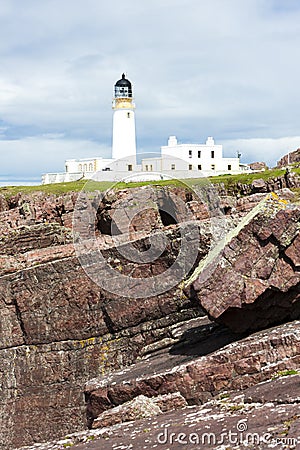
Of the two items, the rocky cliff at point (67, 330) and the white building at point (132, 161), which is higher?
the white building at point (132, 161)

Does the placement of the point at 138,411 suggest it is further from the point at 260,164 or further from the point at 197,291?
the point at 260,164

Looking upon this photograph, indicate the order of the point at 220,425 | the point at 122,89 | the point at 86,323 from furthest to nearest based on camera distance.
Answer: the point at 122,89, the point at 86,323, the point at 220,425

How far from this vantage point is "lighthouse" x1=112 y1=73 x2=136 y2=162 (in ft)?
351

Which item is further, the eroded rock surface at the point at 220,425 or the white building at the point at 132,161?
the white building at the point at 132,161

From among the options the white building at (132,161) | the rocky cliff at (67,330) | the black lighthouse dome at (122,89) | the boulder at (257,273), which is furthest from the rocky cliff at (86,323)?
the black lighthouse dome at (122,89)

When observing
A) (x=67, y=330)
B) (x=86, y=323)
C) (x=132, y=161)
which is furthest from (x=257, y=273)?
(x=132, y=161)

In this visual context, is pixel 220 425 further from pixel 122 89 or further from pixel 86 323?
pixel 122 89

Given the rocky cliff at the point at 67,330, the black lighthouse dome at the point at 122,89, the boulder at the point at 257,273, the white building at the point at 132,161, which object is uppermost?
the black lighthouse dome at the point at 122,89

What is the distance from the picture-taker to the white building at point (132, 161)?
83938mm

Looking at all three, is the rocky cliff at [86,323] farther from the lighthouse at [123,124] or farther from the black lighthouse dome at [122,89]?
the black lighthouse dome at [122,89]

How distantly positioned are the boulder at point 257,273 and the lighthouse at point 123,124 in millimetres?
86345

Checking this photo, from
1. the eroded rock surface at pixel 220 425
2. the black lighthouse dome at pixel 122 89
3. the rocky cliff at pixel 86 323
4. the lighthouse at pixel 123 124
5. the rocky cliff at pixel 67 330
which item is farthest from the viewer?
the black lighthouse dome at pixel 122 89

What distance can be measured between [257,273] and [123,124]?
9042 cm

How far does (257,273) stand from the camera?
19.9 meters
